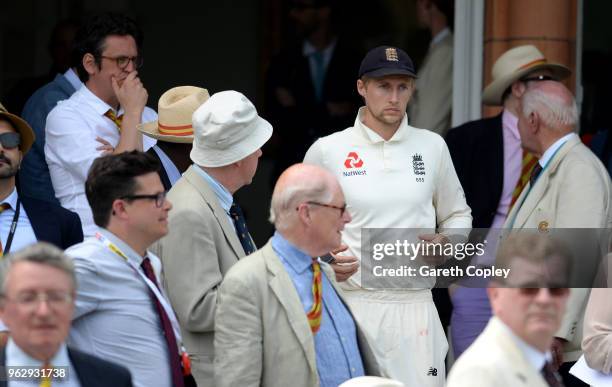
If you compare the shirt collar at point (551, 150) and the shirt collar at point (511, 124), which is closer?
the shirt collar at point (551, 150)

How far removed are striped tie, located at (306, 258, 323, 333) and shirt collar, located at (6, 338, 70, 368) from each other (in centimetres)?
119

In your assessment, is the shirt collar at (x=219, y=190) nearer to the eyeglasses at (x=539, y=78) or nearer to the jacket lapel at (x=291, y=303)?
the jacket lapel at (x=291, y=303)

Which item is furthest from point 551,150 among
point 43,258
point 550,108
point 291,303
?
point 43,258

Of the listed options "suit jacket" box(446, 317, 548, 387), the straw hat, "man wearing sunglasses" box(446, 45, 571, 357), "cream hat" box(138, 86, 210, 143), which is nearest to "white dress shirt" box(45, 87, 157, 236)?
"cream hat" box(138, 86, 210, 143)

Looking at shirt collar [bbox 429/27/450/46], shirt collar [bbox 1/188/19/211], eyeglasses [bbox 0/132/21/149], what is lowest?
shirt collar [bbox 1/188/19/211]

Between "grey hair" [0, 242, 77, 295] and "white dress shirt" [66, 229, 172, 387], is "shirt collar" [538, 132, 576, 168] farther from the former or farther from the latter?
"grey hair" [0, 242, 77, 295]

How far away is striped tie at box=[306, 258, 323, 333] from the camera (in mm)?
5727

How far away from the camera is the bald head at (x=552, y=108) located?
7750mm

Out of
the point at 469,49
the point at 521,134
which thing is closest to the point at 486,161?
the point at 521,134

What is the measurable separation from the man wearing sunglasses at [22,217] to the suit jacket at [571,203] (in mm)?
2320

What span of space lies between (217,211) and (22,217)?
2.79 ft

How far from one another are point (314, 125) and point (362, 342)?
4.31 meters

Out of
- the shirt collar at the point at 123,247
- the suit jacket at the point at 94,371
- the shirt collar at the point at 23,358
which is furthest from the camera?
the shirt collar at the point at 123,247

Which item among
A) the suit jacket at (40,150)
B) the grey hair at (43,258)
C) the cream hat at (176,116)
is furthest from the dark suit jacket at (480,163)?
the grey hair at (43,258)
